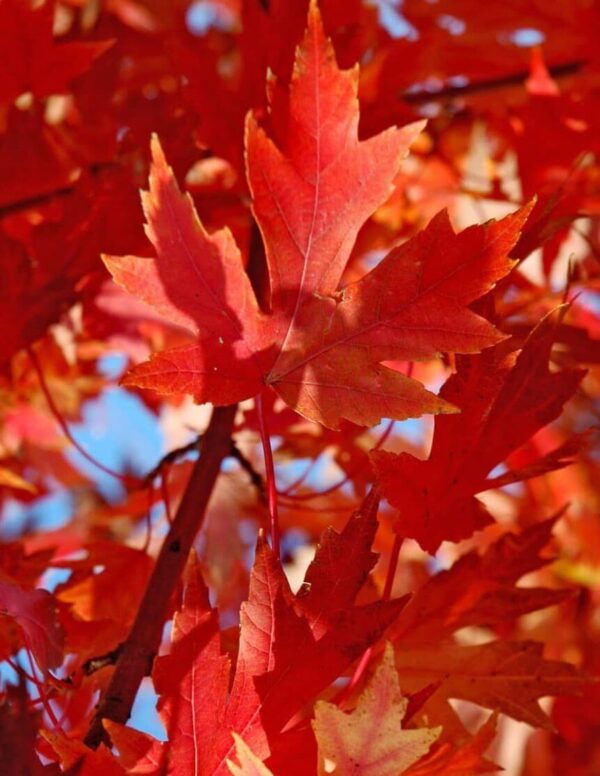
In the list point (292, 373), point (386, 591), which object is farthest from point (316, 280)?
point (386, 591)

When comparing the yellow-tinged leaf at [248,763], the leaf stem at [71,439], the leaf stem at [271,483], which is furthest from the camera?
the leaf stem at [71,439]

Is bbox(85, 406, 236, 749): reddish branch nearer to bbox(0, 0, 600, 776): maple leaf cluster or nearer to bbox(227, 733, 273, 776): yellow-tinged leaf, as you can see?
bbox(0, 0, 600, 776): maple leaf cluster

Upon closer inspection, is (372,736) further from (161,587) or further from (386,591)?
(161,587)

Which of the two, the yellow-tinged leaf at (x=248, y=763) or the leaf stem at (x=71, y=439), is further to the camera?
the leaf stem at (x=71, y=439)

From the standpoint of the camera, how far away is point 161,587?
0.61m

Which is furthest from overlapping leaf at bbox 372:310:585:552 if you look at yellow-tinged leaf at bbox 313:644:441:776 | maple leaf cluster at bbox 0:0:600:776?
yellow-tinged leaf at bbox 313:644:441:776

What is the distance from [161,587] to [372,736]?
22 cm

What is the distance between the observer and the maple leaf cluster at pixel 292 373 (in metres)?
0.49

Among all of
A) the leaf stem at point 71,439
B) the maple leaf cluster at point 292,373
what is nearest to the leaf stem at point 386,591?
the maple leaf cluster at point 292,373

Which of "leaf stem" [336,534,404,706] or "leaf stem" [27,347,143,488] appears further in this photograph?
"leaf stem" [27,347,143,488]

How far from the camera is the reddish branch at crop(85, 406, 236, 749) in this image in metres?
0.55

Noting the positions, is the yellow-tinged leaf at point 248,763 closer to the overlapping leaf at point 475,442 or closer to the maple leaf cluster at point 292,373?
the maple leaf cluster at point 292,373

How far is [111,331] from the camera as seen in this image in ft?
3.00

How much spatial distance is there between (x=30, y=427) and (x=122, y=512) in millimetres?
183
